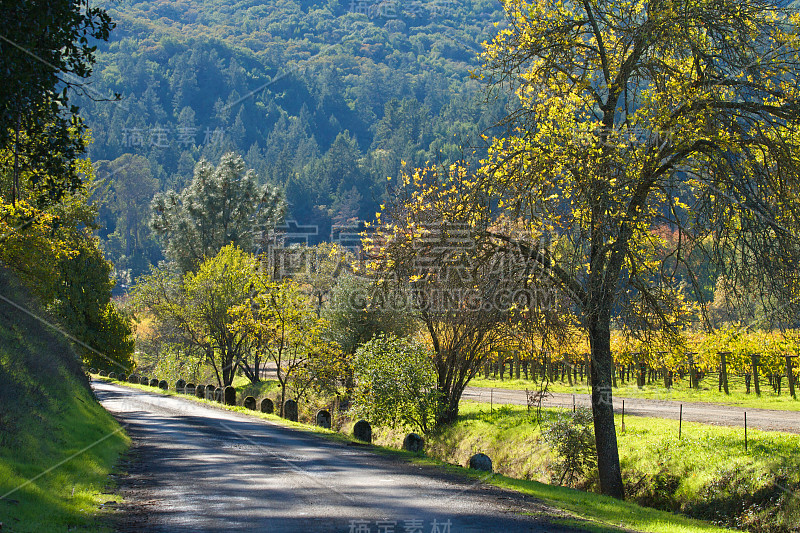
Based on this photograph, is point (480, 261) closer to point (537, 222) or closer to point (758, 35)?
point (537, 222)

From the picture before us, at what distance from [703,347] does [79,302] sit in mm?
32757

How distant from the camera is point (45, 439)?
10172mm

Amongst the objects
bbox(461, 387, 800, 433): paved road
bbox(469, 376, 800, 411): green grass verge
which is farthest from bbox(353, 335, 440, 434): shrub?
bbox(469, 376, 800, 411): green grass verge

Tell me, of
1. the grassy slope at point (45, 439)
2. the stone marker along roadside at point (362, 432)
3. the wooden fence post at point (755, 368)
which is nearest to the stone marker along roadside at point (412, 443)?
the stone marker along roadside at point (362, 432)

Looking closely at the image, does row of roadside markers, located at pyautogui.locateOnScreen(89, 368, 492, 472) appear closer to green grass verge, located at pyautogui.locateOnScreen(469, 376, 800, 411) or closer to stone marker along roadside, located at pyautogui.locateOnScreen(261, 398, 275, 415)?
stone marker along roadside, located at pyautogui.locateOnScreen(261, 398, 275, 415)

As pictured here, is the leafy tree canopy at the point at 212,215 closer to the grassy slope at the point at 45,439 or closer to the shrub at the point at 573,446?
the grassy slope at the point at 45,439

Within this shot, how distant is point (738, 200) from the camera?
10820 millimetres

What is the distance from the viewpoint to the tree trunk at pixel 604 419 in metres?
13.4

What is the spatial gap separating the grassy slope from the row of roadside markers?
5992 mm

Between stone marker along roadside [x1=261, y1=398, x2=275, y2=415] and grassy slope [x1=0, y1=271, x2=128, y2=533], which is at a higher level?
grassy slope [x1=0, y1=271, x2=128, y2=533]

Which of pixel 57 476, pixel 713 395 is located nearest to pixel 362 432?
pixel 57 476

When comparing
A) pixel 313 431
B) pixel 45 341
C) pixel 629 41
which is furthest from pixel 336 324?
pixel 629 41

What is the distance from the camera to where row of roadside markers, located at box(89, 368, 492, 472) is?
12914mm

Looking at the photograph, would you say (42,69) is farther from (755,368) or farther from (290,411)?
(755,368)
